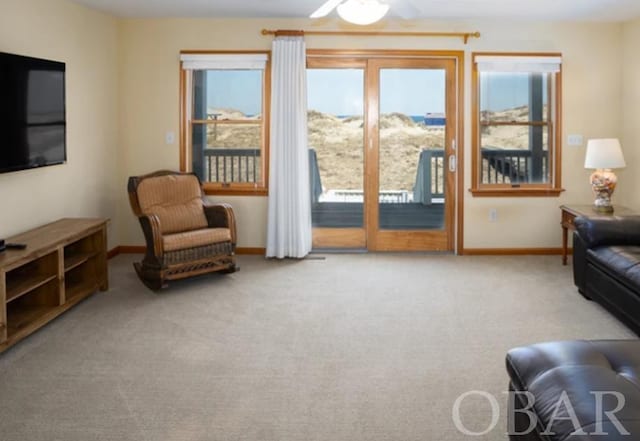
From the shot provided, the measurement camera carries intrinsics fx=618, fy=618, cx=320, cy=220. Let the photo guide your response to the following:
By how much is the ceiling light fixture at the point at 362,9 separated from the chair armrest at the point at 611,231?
2.25 m

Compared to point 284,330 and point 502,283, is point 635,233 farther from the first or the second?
point 284,330

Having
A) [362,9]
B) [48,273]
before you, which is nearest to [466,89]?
[362,9]

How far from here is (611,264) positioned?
165 inches

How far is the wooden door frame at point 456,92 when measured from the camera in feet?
20.6

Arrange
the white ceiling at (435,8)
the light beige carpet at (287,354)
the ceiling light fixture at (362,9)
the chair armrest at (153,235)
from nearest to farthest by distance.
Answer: the light beige carpet at (287,354), the ceiling light fixture at (362,9), the chair armrest at (153,235), the white ceiling at (435,8)

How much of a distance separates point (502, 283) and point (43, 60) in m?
4.04

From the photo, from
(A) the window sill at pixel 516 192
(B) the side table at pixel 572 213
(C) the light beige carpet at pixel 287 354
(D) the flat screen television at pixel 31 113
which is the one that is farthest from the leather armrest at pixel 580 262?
(D) the flat screen television at pixel 31 113

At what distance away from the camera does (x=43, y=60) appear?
4504 mm

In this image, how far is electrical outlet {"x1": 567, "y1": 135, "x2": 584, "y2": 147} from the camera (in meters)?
6.37

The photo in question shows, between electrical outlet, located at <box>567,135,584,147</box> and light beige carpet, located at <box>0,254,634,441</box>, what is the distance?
149 centimetres

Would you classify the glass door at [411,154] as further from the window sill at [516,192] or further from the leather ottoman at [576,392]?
the leather ottoman at [576,392]

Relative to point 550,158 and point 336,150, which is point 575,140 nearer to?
point 550,158

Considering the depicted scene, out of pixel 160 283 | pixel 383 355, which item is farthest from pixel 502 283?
pixel 160 283

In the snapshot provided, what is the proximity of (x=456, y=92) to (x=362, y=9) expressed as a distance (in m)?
2.94
